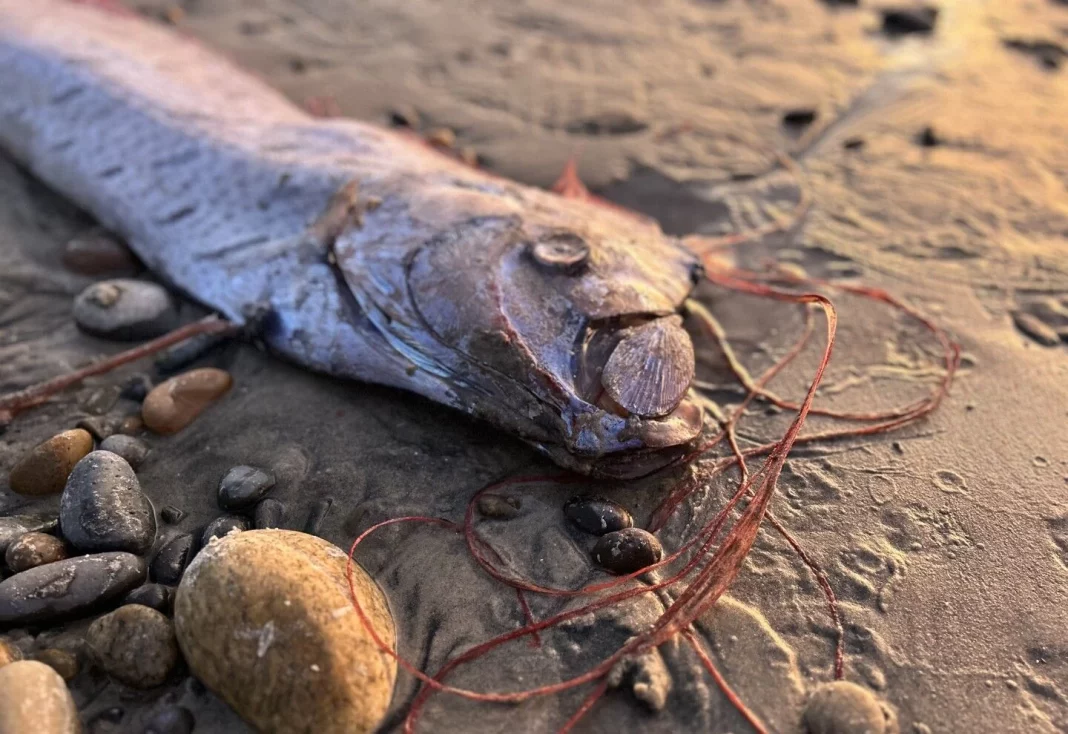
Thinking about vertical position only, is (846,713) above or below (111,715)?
above

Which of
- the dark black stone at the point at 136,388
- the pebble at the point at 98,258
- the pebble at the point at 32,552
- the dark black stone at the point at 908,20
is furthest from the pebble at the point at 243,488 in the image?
the dark black stone at the point at 908,20

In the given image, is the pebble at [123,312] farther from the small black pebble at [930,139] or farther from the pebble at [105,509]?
the small black pebble at [930,139]

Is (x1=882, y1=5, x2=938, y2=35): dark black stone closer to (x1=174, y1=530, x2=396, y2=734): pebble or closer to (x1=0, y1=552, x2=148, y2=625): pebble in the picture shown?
(x1=174, y1=530, x2=396, y2=734): pebble

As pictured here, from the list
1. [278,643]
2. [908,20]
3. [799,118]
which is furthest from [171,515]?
[908,20]

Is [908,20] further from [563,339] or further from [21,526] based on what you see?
[21,526]

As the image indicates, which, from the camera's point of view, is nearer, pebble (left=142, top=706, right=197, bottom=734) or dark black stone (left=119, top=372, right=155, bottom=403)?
pebble (left=142, top=706, right=197, bottom=734)

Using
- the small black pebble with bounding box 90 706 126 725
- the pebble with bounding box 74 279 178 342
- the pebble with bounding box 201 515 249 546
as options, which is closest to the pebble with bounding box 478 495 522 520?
the pebble with bounding box 201 515 249 546

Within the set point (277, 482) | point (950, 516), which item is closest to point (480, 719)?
point (277, 482)
